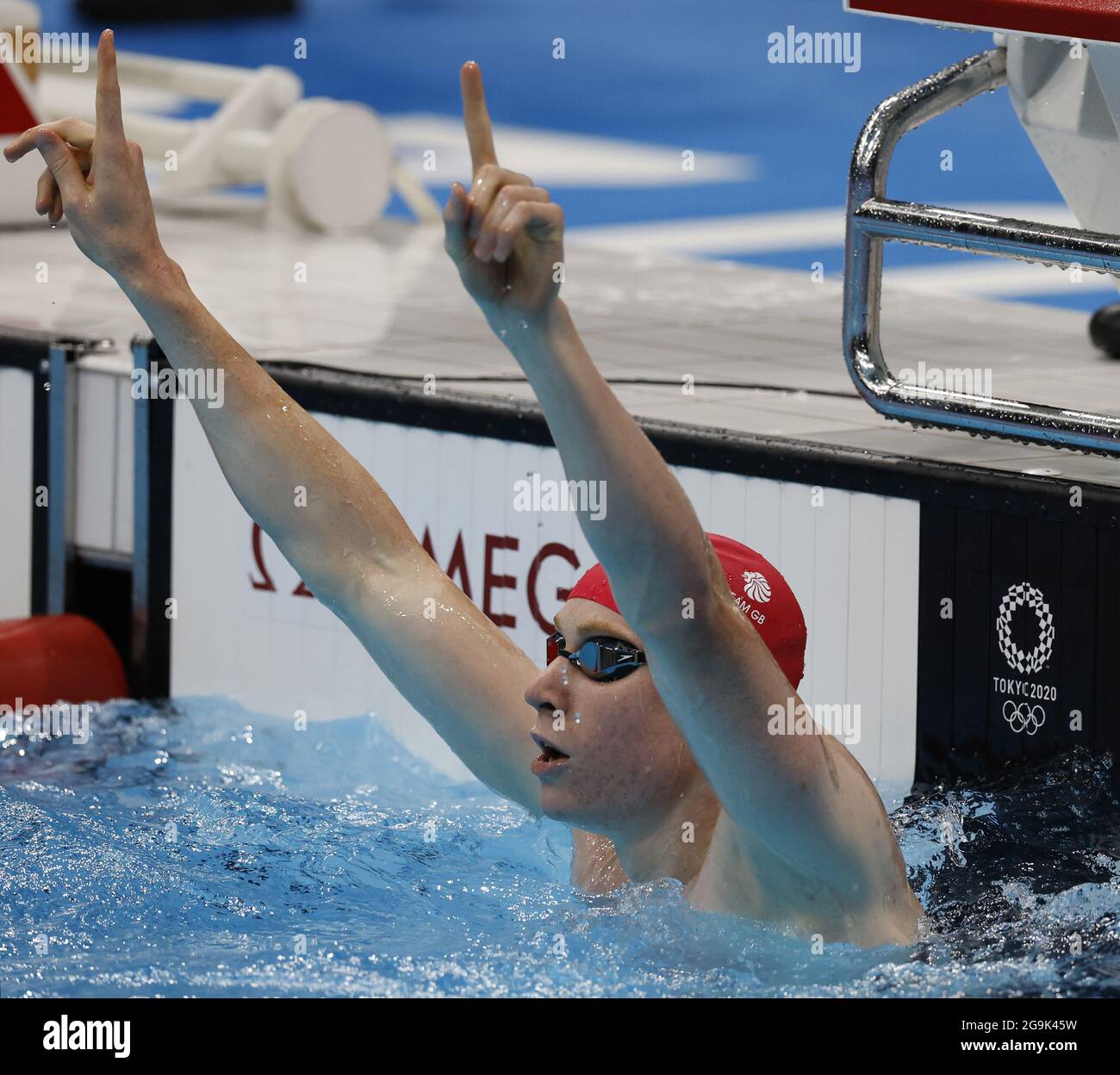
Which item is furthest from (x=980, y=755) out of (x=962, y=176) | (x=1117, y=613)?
(x=962, y=176)

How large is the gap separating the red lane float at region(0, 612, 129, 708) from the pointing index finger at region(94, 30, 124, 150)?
2.19 metres

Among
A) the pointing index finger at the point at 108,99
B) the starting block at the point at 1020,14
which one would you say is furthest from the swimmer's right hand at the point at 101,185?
the starting block at the point at 1020,14

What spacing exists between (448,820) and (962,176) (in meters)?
7.70

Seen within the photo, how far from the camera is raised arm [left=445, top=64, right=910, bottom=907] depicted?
5.74 ft

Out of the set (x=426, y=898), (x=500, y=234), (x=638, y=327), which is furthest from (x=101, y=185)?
(x=638, y=327)

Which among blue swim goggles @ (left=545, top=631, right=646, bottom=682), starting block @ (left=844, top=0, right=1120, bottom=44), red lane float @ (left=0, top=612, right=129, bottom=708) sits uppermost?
starting block @ (left=844, top=0, right=1120, bottom=44)

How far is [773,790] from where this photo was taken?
2.01 meters

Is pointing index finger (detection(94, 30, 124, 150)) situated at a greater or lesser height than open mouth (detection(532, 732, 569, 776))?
greater

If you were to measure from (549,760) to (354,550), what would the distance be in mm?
427

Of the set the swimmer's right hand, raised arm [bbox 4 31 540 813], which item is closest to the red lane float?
raised arm [bbox 4 31 540 813]

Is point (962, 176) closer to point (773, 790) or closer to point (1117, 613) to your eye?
point (1117, 613)

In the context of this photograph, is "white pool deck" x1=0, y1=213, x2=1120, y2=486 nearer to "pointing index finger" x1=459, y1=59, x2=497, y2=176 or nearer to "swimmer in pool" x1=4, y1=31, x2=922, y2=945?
"swimmer in pool" x1=4, y1=31, x2=922, y2=945

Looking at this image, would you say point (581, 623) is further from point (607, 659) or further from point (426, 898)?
point (426, 898)

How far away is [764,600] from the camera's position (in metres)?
2.32
